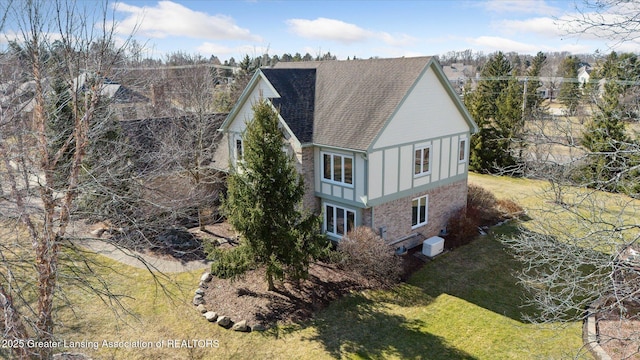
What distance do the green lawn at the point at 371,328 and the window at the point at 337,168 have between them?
5.09 m

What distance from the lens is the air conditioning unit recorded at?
18000 millimetres

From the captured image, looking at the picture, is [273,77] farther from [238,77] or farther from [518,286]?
[238,77]

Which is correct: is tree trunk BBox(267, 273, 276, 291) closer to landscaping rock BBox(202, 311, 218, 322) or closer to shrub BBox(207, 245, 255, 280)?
shrub BBox(207, 245, 255, 280)

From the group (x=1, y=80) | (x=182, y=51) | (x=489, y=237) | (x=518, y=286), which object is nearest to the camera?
(x=1, y=80)

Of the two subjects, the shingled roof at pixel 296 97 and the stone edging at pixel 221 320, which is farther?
the shingled roof at pixel 296 97

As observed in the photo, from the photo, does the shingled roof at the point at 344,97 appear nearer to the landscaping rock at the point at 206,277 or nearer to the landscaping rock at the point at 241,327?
the landscaping rock at the point at 206,277

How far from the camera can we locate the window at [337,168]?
17281mm

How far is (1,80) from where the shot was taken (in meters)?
7.72

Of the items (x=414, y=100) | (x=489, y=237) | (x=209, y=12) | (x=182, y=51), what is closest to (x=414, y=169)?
(x=414, y=100)

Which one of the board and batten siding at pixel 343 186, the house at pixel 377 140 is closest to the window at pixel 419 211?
the house at pixel 377 140

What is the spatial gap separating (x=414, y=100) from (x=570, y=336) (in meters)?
10.6

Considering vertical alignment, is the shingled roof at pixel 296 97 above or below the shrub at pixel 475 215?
above

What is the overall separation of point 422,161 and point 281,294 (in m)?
9.05

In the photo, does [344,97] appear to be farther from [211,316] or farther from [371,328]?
[211,316]
